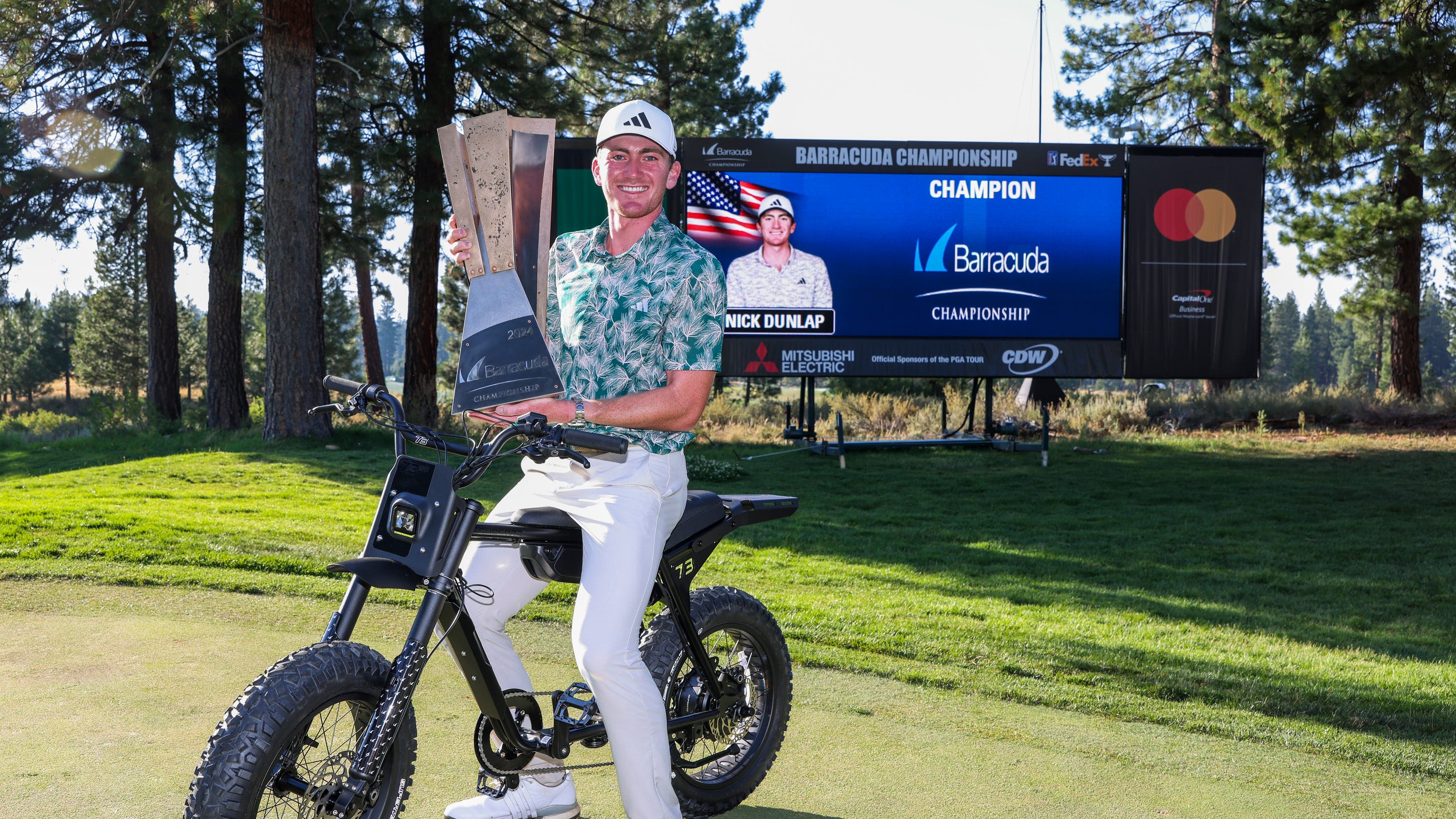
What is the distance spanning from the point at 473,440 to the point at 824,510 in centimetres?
911

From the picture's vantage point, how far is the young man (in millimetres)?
2916

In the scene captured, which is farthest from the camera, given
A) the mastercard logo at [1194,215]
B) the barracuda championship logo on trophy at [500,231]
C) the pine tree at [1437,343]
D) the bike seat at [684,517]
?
the pine tree at [1437,343]

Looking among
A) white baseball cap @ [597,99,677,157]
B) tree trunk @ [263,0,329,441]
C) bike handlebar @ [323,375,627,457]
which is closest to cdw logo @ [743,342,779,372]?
tree trunk @ [263,0,329,441]

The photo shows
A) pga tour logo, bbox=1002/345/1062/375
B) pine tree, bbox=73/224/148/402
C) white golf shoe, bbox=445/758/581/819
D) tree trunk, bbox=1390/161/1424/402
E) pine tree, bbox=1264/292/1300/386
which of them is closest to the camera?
white golf shoe, bbox=445/758/581/819

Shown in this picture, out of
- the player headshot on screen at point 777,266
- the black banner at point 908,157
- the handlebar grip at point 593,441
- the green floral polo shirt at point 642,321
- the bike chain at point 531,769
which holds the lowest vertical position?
the bike chain at point 531,769

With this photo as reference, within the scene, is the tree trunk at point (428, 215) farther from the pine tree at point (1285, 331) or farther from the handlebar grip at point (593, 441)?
the pine tree at point (1285, 331)

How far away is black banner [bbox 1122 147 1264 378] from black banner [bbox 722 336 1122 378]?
2.17 ft

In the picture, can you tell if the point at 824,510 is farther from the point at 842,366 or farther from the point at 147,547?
the point at 147,547

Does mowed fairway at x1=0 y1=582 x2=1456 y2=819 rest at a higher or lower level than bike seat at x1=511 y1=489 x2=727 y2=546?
lower

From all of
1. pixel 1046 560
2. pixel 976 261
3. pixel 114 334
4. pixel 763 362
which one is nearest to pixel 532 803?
pixel 1046 560

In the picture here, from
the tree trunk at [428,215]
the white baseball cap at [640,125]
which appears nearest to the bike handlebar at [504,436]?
the white baseball cap at [640,125]

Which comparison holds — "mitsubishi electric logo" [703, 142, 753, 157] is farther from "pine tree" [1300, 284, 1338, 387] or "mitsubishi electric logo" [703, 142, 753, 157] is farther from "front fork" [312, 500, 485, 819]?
"pine tree" [1300, 284, 1338, 387]

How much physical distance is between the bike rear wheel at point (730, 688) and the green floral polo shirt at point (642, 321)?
682 millimetres

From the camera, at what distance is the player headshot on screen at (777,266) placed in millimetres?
14750
